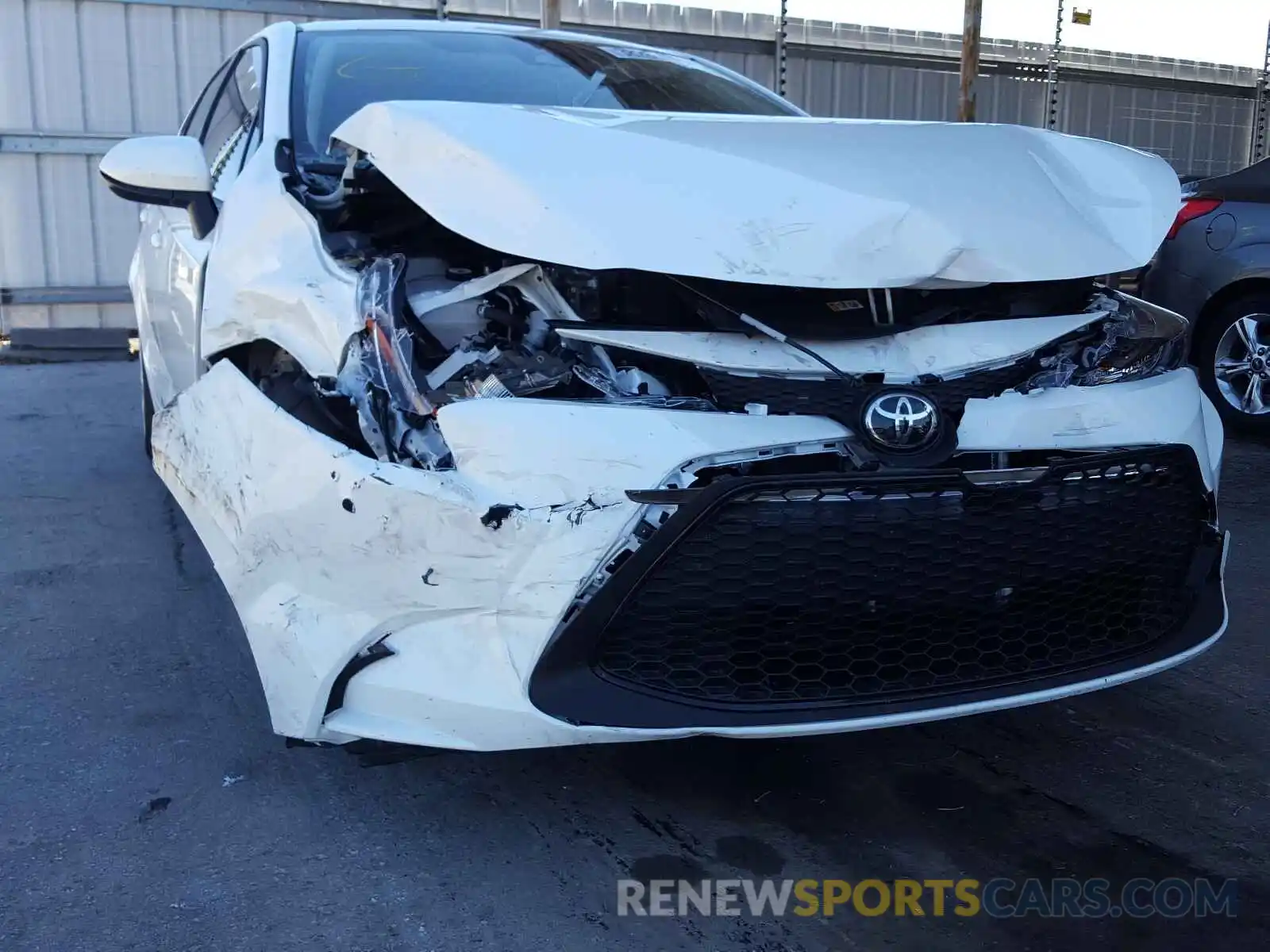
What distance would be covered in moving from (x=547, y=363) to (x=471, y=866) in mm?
908

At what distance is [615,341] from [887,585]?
619 mm

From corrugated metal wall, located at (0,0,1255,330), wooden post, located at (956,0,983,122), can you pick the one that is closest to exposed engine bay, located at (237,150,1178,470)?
corrugated metal wall, located at (0,0,1255,330)

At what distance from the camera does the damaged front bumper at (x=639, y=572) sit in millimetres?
1846

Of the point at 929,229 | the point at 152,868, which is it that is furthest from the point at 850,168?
the point at 152,868

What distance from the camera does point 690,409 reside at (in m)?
1.94

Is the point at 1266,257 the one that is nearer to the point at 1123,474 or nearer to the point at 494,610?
the point at 1123,474

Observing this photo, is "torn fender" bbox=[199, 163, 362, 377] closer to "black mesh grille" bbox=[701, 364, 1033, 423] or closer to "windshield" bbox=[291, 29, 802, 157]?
"windshield" bbox=[291, 29, 802, 157]

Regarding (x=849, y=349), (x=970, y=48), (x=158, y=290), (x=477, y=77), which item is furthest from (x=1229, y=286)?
(x=970, y=48)

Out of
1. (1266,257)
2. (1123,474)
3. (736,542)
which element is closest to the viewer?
(736,542)

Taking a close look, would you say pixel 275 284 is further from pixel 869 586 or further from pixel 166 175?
pixel 869 586

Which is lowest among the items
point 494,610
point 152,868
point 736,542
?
point 152,868

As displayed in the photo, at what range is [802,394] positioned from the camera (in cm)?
201

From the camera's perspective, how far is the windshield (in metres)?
3.15

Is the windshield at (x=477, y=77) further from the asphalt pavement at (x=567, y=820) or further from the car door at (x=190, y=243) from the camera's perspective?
the asphalt pavement at (x=567, y=820)
